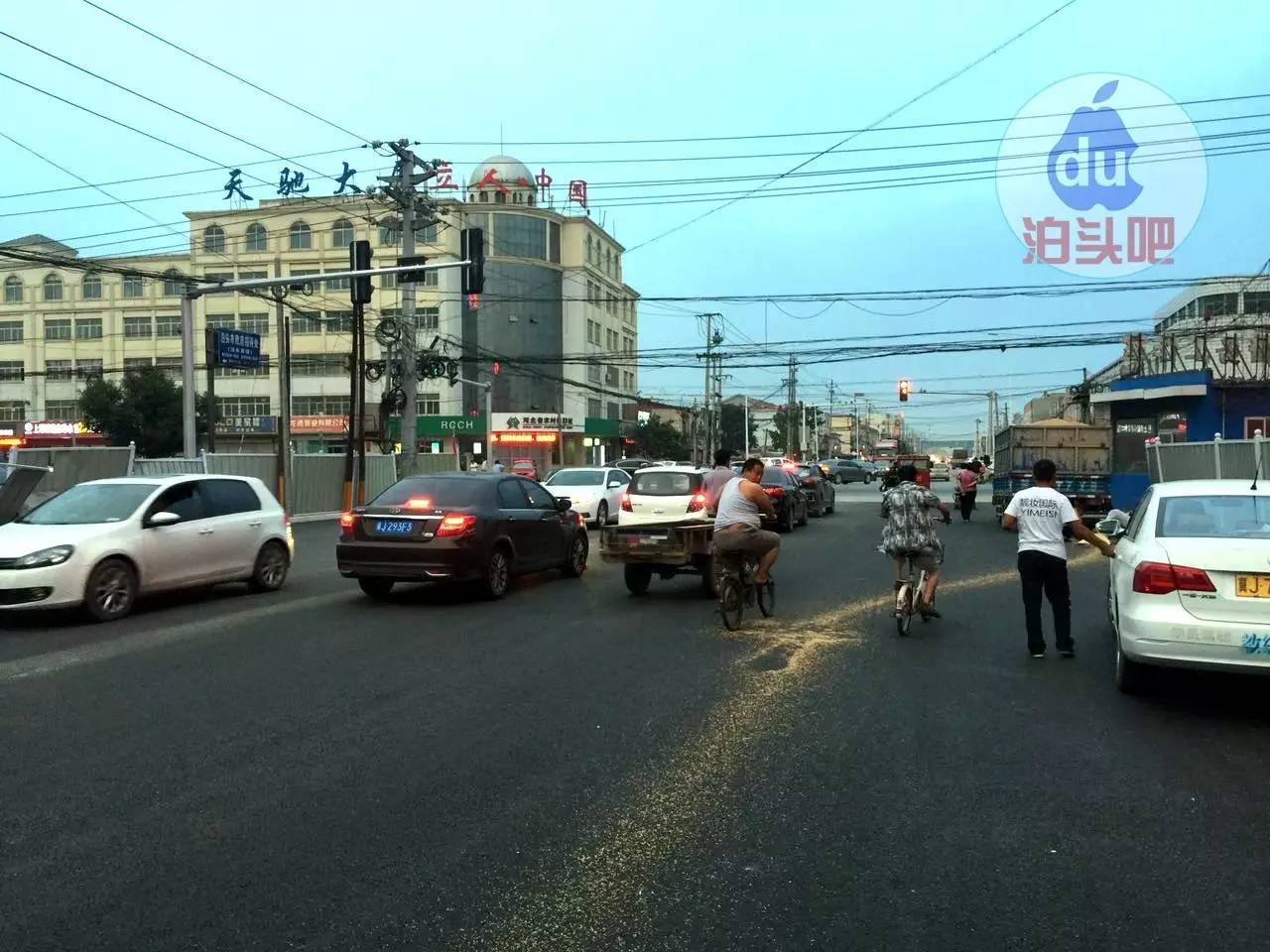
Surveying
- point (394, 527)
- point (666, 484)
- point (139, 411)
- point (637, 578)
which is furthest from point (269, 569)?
point (139, 411)

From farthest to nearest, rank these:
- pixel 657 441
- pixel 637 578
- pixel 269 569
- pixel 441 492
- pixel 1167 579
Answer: pixel 657 441 → pixel 269 569 → pixel 637 578 → pixel 441 492 → pixel 1167 579

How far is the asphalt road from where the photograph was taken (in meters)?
3.68

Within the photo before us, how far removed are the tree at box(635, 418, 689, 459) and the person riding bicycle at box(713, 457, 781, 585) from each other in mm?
82373

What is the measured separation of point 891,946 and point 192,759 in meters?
3.96

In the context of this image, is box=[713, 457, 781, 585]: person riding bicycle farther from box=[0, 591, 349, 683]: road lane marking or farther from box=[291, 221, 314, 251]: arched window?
box=[291, 221, 314, 251]: arched window

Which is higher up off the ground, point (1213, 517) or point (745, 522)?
point (1213, 517)

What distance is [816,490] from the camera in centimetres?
2920

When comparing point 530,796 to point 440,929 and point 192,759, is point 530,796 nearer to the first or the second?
point 440,929

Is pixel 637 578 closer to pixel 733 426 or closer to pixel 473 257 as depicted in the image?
pixel 473 257

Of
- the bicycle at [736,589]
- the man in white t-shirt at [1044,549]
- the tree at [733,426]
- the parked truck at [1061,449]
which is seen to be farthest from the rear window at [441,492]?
the tree at [733,426]

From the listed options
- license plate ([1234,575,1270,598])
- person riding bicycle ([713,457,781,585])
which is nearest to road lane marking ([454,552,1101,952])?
person riding bicycle ([713,457,781,585])

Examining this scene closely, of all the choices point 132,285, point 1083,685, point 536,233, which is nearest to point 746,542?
point 1083,685

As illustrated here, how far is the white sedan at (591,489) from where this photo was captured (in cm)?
2430

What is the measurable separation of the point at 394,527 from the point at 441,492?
798 millimetres
